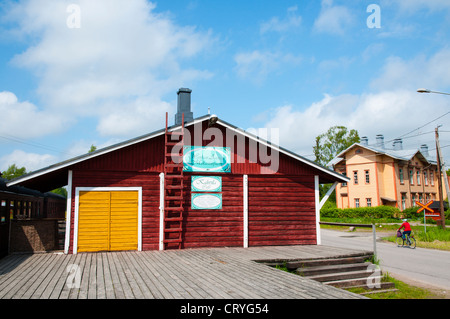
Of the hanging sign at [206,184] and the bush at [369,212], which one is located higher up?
the hanging sign at [206,184]

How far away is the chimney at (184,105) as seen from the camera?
13961 mm

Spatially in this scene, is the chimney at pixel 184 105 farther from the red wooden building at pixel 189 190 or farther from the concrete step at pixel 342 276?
the concrete step at pixel 342 276

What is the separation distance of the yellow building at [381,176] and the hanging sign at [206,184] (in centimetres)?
3272

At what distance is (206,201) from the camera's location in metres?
12.8

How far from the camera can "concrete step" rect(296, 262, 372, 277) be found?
9336 millimetres

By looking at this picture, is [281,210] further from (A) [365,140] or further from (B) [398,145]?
(B) [398,145]

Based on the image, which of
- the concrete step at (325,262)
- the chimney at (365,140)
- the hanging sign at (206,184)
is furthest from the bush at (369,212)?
the hanging sign at (206,184)

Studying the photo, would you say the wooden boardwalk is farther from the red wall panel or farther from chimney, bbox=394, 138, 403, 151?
chimney, bbox=394, 138, 403, 151

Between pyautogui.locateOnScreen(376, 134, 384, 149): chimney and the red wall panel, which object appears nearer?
the red wall panel

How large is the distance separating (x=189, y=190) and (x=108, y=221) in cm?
281

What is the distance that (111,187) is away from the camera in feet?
39.1

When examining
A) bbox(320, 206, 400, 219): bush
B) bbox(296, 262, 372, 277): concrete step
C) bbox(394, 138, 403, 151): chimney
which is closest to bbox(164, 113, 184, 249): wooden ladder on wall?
bbox(296, 262, 372, 277): concrete step

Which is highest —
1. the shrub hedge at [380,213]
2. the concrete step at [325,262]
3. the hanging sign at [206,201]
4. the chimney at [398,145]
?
the chimney at [398,145]

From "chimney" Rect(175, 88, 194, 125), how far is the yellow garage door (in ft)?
11.7
